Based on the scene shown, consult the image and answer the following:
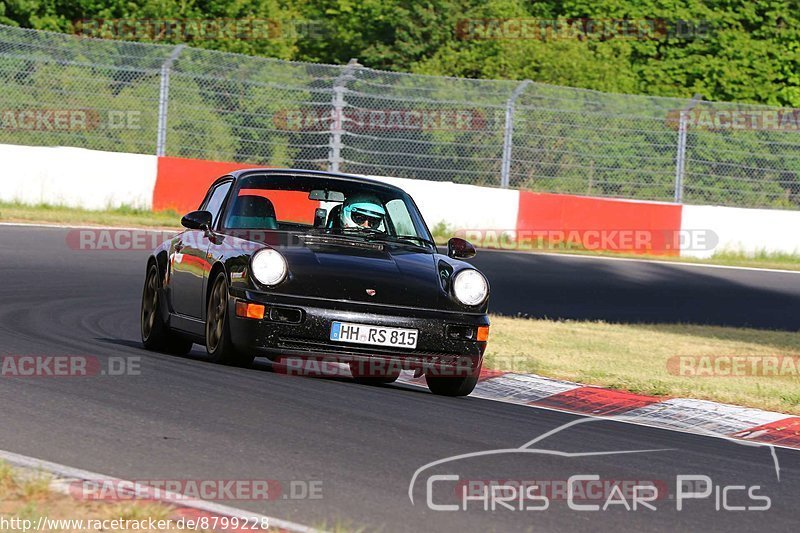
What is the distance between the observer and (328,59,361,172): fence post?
2233cm

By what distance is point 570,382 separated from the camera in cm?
946

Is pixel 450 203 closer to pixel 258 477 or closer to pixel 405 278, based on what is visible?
pixel 405 278

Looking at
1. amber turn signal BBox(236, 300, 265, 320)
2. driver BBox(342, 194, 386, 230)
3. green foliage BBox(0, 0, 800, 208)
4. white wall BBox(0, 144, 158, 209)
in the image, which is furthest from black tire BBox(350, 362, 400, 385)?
green foliage BBox(0, 0, 800, 208)

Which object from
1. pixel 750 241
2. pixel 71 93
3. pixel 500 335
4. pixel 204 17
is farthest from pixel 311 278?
pixel 204 17

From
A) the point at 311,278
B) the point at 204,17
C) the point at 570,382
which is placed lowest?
the point at 570,382

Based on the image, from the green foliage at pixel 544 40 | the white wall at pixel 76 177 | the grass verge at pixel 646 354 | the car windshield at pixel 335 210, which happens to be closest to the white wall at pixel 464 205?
the white wall at pixel 76 177

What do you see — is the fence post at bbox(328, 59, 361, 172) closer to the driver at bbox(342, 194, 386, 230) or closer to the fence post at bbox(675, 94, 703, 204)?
the fence post at bbox(675, 94, 703, 204)

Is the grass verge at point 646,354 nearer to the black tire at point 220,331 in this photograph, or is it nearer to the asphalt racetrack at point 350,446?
the asphalt racetrack at point 350,446

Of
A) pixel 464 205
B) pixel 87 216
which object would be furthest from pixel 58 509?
pixel 464 205

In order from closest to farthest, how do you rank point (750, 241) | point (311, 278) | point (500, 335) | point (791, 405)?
point (311, 278), point (791, 405), point (500, 335), point (750, 241)

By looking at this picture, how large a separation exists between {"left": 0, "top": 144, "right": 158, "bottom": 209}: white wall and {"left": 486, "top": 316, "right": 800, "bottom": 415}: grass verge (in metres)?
9.33

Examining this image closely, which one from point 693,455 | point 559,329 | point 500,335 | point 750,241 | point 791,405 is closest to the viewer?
point 693,455

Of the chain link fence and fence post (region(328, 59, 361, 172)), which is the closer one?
the chain link fence

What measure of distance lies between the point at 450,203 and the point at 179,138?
14.5 ft
